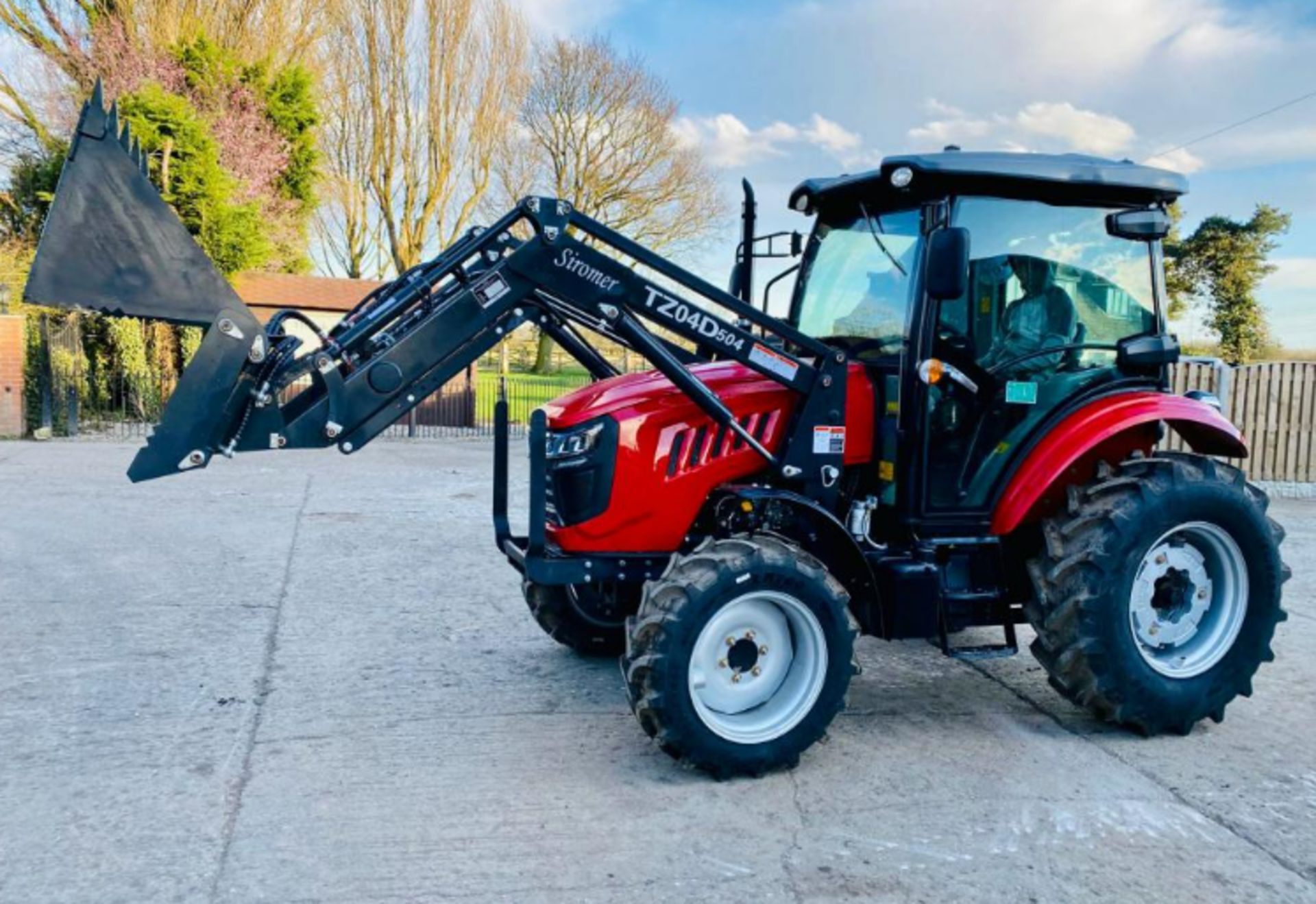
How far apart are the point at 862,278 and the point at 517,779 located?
2679 mm

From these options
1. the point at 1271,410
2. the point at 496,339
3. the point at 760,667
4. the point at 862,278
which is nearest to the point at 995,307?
the point at 862,278

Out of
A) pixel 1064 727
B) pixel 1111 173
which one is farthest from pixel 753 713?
pixel 1111 173

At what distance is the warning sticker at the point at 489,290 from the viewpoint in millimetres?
4109

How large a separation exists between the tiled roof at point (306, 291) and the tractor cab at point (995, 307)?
22.8m

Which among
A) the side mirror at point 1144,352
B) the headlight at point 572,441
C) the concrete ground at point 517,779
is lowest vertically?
the concrete ground at point 517,779

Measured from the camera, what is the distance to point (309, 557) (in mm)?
8047

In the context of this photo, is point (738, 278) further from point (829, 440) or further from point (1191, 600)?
point (1191, 600)

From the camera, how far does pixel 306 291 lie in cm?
2866

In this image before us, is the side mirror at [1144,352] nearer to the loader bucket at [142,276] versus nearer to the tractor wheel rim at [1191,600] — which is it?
the tractor wheel rim at [1191,600]

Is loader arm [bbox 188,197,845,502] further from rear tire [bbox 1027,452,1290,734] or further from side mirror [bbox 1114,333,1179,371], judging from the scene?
side mirror [bbox 1114,333,1179,371]

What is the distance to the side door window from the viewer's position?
14.8 feet

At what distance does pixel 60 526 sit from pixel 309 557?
2658mm

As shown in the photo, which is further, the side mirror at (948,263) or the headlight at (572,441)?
the headlight at (572,441)

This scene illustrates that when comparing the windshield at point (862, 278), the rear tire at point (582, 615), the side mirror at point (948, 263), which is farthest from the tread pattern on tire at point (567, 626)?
the side mirror at point (948, 263)
